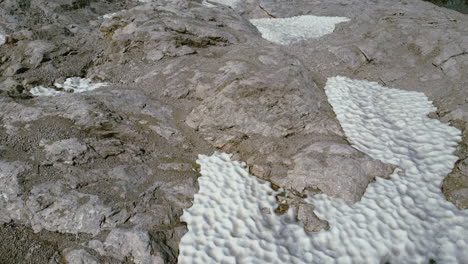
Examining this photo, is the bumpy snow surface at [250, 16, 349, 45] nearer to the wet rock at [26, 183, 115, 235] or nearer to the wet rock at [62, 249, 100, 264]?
the wet rock at [26, 183, 115, 235]

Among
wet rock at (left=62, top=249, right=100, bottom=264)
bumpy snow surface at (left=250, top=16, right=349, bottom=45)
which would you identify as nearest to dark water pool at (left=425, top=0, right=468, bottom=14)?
bumpy snow surface at (left=250, top=16, right=349, bottom=45)

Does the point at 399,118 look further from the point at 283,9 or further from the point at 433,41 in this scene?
the point at 283,9

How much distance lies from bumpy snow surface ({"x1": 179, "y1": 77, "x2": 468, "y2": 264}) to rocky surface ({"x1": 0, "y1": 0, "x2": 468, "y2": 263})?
412 millimetres

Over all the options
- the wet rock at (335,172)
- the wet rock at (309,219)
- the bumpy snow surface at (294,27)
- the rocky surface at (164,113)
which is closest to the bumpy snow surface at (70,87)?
the rocky surface at (164,113)

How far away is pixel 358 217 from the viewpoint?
879cm

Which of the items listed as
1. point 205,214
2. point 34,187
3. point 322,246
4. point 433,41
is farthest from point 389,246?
point 433,41

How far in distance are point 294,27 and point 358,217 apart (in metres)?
16.8

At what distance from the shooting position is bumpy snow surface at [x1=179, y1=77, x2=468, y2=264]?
25.9ft

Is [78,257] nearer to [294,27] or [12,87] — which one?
[12,87]

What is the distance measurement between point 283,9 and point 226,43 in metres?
11.1

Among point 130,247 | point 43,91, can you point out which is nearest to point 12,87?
point 43,91

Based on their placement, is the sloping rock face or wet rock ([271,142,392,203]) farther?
the sloping rock face

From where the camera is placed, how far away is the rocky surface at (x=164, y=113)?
8.31 meters

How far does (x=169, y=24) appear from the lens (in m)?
18.0
